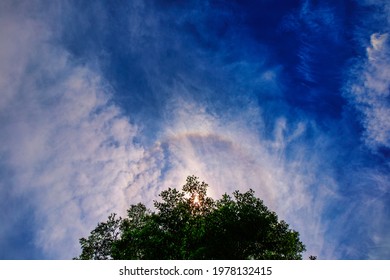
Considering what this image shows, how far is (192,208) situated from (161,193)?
229 inches

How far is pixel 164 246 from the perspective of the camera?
39781 millimetres

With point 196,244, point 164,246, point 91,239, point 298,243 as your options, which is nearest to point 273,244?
point 298,243

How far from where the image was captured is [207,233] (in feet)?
131

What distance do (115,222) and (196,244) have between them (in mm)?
19280

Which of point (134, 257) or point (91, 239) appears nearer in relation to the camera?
point (134, 257)

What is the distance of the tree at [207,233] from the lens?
39219 mm

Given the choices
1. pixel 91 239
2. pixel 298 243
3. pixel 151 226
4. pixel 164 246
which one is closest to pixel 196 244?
pixel 164 246

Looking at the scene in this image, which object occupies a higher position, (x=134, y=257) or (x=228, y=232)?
(x=228, y=232)

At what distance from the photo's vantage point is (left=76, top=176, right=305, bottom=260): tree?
129 feet
